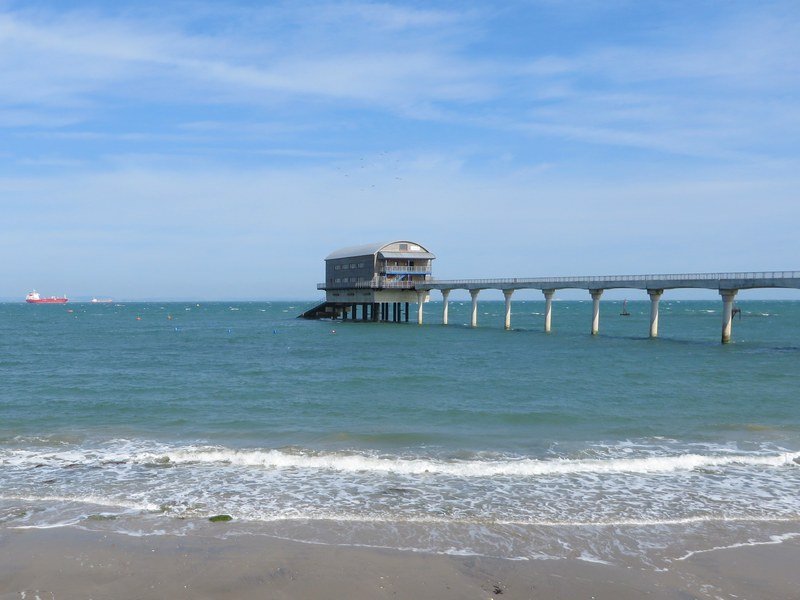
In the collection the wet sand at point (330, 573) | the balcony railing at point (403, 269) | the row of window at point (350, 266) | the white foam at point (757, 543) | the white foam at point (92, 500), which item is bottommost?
→ the white foam at point (92, 500)

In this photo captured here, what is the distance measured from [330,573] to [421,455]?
766 centimetres

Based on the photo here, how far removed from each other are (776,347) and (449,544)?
48.7 m

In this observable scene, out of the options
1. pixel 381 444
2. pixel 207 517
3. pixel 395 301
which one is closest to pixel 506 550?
pixel 207 517

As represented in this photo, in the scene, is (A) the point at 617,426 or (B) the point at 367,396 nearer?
(A) the point at 617,426

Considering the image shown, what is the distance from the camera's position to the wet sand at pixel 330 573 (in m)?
9.54

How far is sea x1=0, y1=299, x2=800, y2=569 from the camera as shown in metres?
12.2

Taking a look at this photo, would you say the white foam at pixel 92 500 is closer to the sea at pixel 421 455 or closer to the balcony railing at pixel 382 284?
the sea at pixel 421 455

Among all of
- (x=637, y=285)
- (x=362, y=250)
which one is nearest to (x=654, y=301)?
(x=637, y=285)

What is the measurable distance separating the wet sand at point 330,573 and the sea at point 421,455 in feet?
1.55

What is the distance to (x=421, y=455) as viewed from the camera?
17.7 meters

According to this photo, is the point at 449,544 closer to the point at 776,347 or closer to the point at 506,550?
the point at 506,550

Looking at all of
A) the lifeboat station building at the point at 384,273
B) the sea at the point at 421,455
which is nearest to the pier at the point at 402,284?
the lifeboat station building at the point at 384,273

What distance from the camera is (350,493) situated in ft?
47.3

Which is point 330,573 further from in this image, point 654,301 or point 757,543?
point 654,301
